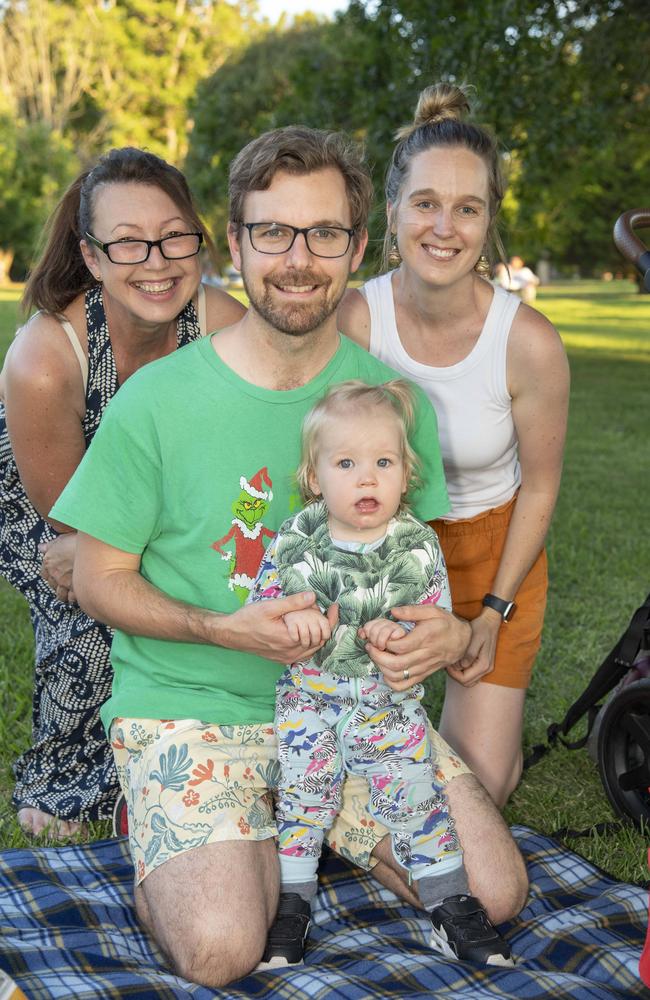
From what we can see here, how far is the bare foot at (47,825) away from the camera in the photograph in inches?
133

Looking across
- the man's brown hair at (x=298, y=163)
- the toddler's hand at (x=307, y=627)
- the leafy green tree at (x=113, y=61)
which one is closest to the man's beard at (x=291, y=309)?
the man's brown hair at (x=298, y=163)

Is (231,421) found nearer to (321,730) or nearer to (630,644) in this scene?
(321,730)

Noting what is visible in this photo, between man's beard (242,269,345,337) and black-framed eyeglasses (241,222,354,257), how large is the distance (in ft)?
0.24

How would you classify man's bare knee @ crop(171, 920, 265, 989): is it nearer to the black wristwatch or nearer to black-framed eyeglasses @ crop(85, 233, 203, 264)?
the black wristwatch

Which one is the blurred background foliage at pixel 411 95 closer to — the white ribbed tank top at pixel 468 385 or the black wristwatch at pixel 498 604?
the white ribbed tank top at pixel 468 385

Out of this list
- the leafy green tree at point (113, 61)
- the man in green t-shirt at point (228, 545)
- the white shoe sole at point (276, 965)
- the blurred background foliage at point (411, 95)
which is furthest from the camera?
the leafy green tree at point (113, 61)

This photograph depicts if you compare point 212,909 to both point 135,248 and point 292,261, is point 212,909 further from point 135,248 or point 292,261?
point 135,248

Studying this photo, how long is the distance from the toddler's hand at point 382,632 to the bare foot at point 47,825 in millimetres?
1329

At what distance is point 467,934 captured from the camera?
270 centimetres

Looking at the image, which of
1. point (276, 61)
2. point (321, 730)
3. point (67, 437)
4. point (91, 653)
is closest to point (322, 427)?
point (321, 730)

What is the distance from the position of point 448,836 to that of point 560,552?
409 centimetres

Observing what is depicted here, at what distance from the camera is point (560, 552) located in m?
6.74

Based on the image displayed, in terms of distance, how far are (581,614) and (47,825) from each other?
3.14m

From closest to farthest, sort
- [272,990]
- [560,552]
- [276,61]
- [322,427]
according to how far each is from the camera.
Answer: [272,990]
[322,427]
[560,552]
[276,61]
